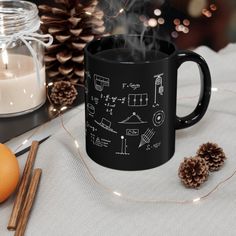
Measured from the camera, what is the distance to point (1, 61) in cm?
93

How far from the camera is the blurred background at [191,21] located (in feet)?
4.26

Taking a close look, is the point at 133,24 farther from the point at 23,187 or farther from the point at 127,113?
the point at 23,187

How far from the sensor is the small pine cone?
38.0 inches

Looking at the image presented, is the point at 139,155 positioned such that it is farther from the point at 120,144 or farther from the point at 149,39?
the point at 149,39

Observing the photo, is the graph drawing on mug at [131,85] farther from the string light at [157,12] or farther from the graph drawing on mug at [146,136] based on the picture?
the string light at [157,12]

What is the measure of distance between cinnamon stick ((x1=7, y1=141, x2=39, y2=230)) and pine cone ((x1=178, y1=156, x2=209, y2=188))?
0.20 metres

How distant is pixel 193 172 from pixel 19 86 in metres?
0.34

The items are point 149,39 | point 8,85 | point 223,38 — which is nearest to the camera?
point 149,39

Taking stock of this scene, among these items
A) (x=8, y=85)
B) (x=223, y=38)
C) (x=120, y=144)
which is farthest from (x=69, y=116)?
(x=223, y=38)

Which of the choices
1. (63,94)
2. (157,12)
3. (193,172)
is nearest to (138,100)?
(193,172)

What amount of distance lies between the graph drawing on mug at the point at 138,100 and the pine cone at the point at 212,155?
0.40 ft

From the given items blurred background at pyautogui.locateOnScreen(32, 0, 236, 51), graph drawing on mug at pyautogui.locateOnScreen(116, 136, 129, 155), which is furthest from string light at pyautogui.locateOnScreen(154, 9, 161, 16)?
graph drawing on mug at pyautogui.locateOnScreen(116, 136, 129, 155)

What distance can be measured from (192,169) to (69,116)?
0.29 m

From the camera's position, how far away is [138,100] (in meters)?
0.73
